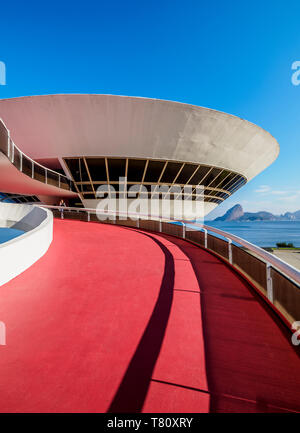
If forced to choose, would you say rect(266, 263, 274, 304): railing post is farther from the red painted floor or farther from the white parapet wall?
the white parapet wall

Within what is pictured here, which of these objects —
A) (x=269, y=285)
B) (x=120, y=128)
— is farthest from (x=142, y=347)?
(x=120, y=128)

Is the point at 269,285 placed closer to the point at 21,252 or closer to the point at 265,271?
the point at 265,271

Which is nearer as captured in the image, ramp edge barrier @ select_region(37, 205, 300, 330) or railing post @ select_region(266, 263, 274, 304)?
ramp edge barrier @ select_region(37, 205, 300, 330)

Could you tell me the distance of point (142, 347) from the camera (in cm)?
288

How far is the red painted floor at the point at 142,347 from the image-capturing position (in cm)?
217

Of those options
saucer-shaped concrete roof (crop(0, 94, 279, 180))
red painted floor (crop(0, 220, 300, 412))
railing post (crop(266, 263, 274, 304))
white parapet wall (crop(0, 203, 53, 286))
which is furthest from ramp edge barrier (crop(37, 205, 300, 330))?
saucer-shaped concrete roof (crop(0, 94, 279, 180))

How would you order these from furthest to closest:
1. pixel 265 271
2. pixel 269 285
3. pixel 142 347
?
pixel 265 271 < pixel 269 285 < pixel 142 347

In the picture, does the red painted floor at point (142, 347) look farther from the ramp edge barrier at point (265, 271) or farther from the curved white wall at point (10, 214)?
the curved white wall at point (10, 214)

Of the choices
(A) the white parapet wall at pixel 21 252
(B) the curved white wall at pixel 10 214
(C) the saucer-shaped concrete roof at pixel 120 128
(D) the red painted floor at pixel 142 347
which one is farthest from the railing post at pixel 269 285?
(C) the saucer-shaped concrete roof at pixel 120 128

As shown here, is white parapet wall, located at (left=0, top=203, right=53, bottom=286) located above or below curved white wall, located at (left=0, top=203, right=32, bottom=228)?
below

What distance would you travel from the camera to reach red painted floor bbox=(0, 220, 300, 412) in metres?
2.17

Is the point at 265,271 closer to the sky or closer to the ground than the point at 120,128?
closer to the ground

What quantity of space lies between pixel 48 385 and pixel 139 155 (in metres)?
19.7

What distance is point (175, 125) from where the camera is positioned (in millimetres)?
19359
